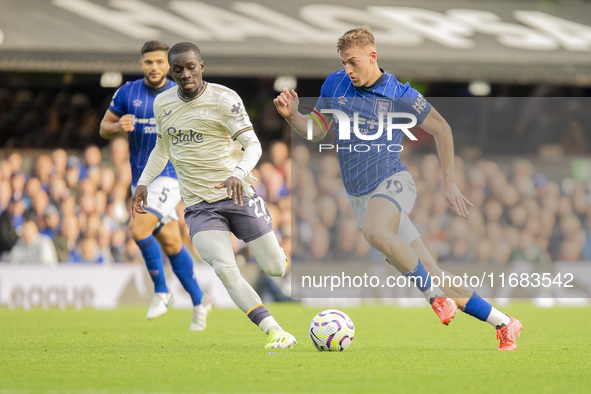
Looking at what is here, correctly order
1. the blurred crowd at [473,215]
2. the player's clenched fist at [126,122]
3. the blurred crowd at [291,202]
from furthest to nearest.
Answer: the blurred crowd at [291,202]
the blurred crowd at [473,215]
the player's clenched fist at [126,122]

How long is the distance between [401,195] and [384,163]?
31cm

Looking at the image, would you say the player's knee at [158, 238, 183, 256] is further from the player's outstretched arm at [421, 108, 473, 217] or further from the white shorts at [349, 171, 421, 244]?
the player's outstretched arm at [421, 108, 473, 217]

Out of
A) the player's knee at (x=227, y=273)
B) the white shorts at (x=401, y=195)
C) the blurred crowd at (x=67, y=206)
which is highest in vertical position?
the white shorts at (x=401, y=195)

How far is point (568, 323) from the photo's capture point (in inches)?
426

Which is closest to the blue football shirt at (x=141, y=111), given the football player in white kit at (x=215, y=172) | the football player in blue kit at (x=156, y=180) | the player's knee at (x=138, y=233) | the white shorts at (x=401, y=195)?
the football player in blue kit at (x=156, y=180)

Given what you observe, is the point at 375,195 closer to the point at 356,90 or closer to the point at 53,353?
the point at 356,90

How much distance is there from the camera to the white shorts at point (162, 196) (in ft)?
31.7

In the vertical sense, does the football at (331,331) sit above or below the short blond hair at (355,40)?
below

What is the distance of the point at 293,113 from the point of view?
24.5 feet

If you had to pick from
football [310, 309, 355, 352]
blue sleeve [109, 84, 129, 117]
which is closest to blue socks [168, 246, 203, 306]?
blue sleeve [109, 84, 129, 117]

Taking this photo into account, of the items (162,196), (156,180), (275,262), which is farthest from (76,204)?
(275,262)

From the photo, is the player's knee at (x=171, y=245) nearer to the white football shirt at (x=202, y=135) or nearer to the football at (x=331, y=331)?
the white football shirt at (x=202, y=135)

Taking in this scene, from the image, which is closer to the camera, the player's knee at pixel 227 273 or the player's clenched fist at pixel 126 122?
the player's knee at pixel 227 273

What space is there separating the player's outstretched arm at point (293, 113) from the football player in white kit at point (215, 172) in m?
0.29
